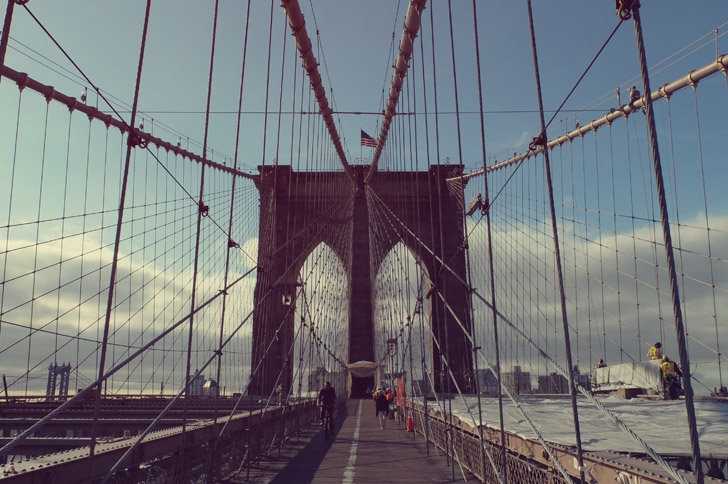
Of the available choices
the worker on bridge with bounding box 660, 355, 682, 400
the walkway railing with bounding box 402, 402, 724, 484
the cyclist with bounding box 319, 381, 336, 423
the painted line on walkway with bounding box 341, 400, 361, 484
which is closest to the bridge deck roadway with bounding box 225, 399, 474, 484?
the painted line on walkway with bounding box 341, 400, 361, 484

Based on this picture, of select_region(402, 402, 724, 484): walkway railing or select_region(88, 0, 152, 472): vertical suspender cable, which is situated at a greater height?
select_region(88, 0, 152, 472): vertical suspender cable

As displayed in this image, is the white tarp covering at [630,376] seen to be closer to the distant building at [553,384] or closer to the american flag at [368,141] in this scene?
the distant building at [553,384]

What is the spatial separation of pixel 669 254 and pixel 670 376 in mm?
7844

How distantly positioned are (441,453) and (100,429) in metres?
4.65

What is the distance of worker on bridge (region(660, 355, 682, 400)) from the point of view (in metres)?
8.78

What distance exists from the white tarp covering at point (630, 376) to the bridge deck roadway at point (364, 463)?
4156mm

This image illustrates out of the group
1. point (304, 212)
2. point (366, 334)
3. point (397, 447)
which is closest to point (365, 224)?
point (304, 212)

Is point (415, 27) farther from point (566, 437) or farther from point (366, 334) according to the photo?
point (366, 334)

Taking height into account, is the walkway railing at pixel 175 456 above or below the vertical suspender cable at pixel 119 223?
below

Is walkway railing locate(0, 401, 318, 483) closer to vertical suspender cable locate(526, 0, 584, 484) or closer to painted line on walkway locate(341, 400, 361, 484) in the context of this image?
painted line on walkway locate(341, 400, 361, 484)

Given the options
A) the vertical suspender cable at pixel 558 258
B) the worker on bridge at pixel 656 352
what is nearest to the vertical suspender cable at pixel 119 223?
the vertical suspender cable at pixel 558 258

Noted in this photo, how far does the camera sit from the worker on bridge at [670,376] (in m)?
8.78

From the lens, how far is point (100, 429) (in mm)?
7523

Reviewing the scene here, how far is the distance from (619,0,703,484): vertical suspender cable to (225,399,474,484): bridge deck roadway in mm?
4020
